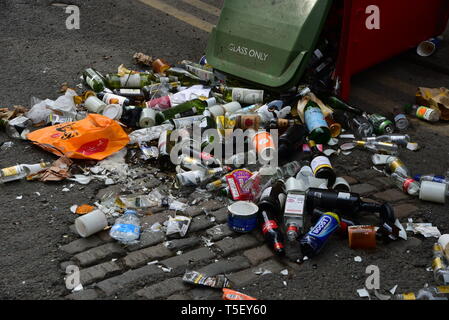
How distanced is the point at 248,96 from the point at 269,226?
163 cm

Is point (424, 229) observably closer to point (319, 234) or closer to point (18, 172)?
point (319, 234)

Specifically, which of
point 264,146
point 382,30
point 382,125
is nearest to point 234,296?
point 264,146

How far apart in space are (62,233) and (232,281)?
1044 millimetres

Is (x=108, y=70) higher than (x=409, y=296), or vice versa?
(x=409, y=296)

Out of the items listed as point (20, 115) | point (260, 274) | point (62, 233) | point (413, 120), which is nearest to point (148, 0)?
point (20, 115)

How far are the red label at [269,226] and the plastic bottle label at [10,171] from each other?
1.68 metres

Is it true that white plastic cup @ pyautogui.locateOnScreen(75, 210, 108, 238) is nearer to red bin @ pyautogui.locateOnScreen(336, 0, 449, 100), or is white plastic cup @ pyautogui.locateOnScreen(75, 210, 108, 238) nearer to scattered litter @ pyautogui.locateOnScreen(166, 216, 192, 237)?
scattered litter @ pyautogui.locateOnScreen(166, 216, 192, 237)

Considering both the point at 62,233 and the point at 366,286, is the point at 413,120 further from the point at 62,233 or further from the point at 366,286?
the point at 62,233

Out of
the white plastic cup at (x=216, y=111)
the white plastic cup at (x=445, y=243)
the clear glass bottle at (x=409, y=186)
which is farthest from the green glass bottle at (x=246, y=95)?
the white plastic cup at (x=445, y=243)

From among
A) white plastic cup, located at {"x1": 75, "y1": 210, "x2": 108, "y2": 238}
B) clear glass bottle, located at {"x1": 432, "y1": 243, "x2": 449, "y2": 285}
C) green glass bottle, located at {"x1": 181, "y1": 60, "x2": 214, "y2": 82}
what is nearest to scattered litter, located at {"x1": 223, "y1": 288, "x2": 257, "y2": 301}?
white plastic cup, located at {"x1": 75, "y1": 210, "x2": 108, "y2": 238}

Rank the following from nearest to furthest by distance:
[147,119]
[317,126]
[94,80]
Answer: [317,126], [147,119], [94,80]

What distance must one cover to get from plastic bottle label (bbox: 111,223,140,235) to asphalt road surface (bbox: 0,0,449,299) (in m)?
0.28

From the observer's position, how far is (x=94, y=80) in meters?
4.92

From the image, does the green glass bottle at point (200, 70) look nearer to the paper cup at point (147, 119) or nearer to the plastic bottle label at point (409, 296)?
the paper cup at point (147, 119)
